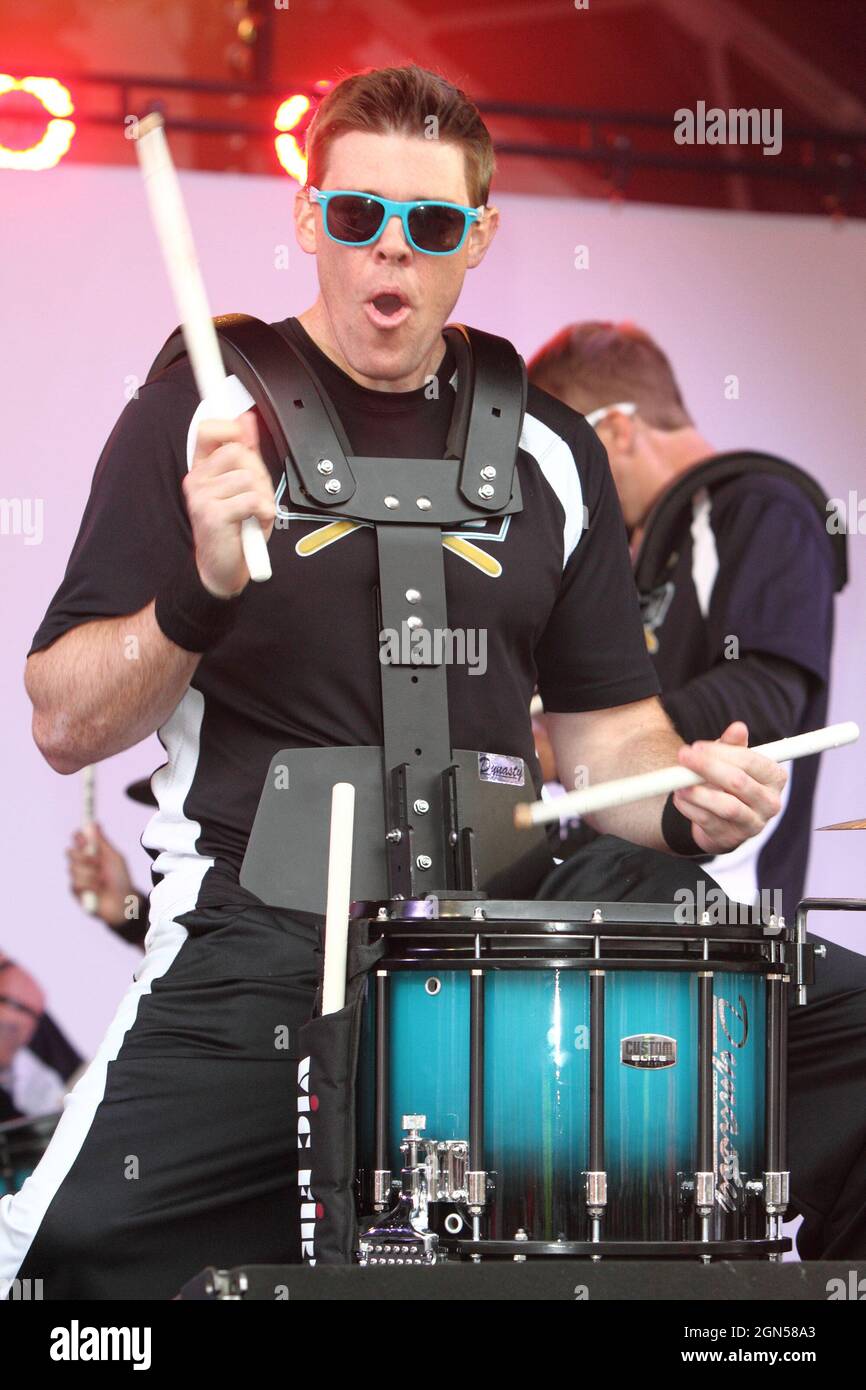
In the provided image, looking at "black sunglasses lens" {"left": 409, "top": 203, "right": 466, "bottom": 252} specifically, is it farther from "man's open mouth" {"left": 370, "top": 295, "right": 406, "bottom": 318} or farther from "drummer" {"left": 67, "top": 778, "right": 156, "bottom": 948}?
"drummer" {"left": 67, "top": 778, "right": 156, "bottom": 948}

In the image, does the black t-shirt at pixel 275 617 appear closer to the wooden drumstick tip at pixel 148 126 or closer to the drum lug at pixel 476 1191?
the wooden drumstick tip at pixel 148 126

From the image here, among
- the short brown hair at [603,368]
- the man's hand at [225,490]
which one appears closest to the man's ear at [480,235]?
the man's hand at [225,490]

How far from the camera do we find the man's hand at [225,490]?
2023mm

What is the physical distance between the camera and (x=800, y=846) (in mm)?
4652

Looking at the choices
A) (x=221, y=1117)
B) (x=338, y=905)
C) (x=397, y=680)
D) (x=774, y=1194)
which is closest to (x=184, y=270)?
(x=397, y=680)

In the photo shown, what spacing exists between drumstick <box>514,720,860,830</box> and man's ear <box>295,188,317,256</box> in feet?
2.98

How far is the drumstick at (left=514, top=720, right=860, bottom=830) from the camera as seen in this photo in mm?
2191

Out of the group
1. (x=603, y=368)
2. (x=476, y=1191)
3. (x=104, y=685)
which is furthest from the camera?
(x=603, y=368)

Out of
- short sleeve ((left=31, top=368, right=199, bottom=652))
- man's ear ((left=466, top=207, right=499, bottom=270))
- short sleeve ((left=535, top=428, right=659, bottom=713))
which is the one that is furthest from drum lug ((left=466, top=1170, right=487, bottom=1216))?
man's ear ((left=466, top=207, right=499, bottom=270))

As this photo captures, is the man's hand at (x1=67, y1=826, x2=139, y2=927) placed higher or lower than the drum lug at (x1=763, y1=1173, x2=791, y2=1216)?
higher

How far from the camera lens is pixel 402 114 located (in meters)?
2.58

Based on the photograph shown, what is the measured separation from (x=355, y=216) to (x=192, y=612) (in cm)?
67

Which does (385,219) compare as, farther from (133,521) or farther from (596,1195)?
(596,1195)
